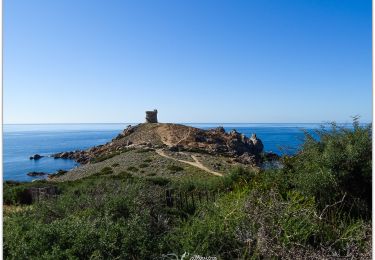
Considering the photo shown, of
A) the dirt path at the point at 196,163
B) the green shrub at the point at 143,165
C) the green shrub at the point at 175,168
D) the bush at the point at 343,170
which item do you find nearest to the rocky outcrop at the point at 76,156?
the dirt path at the point at 196,163

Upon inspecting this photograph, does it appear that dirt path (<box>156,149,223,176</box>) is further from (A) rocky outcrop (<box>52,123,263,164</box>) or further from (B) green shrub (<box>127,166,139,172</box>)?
(B) green shrub (<box>127,166,139,172</box>)

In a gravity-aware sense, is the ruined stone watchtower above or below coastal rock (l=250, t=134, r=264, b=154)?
above

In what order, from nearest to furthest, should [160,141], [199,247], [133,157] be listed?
[199,247] < [133,157] < [160,141]

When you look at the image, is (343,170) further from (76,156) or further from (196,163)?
(76,156)

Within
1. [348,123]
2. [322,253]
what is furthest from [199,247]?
[348,123]

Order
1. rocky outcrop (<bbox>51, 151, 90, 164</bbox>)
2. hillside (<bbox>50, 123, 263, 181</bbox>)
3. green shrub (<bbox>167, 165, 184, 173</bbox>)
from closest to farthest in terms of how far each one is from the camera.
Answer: green shrub (<bbox>167, 165, 184, 173</bbox>)
hillside (<bbox>50, 123, 263, 181</bbox>)
rocky outcrop (<bbox>51, 151, 90, 164</bbox>)

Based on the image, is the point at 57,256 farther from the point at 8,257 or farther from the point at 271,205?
the point at 271,205

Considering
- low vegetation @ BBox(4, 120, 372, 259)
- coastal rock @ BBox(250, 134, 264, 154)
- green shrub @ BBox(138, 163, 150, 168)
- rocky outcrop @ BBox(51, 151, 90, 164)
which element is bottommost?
rocky outcrop @ BBox(51, 151, 90, 164)

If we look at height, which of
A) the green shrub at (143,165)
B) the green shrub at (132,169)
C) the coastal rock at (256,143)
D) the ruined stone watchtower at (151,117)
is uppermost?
the ruined stone watchtower at (151,117)

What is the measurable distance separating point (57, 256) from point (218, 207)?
1.61 meters

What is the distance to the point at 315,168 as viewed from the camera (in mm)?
4801

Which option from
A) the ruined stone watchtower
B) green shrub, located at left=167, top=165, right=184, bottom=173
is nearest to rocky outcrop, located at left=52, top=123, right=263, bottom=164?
the ruined stone watchtower

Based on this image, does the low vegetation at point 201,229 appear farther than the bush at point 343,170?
No

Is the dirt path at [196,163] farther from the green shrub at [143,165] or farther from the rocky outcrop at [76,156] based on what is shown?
the rocky outcrop at [76,156]
